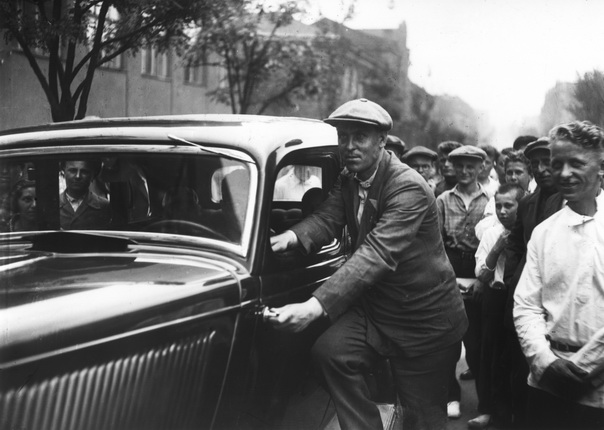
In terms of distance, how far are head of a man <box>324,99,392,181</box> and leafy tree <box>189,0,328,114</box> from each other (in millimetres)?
2425

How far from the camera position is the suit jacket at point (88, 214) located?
9.80 feet

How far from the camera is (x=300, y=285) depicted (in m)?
2.97

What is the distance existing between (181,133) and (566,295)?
1.76 metres

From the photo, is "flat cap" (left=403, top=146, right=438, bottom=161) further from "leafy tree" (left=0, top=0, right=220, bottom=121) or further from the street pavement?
"leafy tree" (left=0, top=0, right=220, bottom=121)

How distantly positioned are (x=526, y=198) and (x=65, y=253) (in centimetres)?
262

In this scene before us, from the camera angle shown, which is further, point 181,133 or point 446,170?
point 446,170

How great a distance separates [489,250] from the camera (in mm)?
4203

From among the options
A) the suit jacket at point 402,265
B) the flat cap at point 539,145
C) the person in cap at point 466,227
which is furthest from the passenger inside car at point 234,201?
the flat cap at point 539,145

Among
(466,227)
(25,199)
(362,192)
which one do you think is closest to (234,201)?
(362,192)

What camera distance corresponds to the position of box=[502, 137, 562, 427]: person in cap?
3.63 m

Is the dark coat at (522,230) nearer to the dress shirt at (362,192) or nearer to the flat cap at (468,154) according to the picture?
the dress shirt at (362,192)

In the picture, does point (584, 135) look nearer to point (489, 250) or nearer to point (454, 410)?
point (489, 250)

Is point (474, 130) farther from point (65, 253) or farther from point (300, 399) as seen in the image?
point (65, 253)

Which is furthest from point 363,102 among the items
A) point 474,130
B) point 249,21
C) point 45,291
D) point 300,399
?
point 474,130
